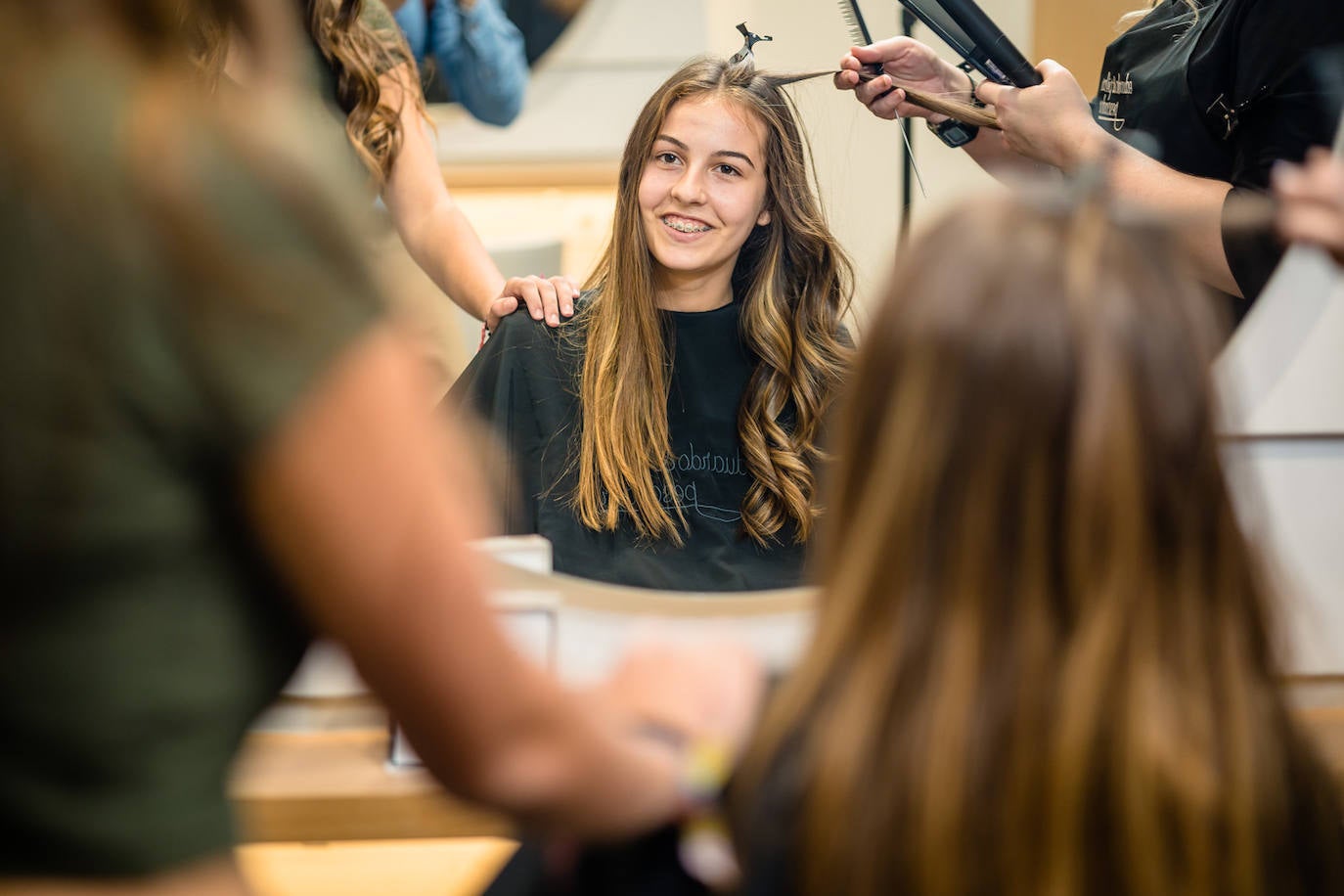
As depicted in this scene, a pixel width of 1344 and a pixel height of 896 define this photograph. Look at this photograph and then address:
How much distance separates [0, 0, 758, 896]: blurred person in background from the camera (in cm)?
31

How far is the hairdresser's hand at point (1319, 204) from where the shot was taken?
0.73 metres

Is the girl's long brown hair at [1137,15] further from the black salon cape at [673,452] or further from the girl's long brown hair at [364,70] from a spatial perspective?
the girl's long brown hair at [364,70]

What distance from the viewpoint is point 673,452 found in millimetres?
1382

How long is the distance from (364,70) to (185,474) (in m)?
0.91

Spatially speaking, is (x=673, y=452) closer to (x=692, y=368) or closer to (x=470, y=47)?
(x=692, y=368)

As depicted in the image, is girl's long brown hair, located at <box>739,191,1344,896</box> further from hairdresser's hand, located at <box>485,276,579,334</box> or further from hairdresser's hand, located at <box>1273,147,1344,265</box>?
hairdresser's hand, located at <box>485,276,579,334</box>

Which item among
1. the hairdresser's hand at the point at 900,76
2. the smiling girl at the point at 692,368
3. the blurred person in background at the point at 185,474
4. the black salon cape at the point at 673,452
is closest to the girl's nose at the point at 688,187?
the smiling girl at the point at 692,368

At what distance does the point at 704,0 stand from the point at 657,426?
1.56 feet

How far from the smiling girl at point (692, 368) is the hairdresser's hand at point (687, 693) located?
791mm

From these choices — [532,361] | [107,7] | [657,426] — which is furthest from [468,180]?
[107,7]

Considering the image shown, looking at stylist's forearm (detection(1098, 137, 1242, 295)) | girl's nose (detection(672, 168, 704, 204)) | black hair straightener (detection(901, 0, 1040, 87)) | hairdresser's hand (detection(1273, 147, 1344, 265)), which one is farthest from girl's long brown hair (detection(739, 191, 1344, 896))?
girl's nose (detection(672, 168, 704, 204))

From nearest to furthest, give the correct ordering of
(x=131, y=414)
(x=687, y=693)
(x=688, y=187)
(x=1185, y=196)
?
1. (x=131, y=414)
2. (x=687, y=693)
3. (x=1185, y=196)
4. (x=688, y=187)

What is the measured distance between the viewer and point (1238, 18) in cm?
111

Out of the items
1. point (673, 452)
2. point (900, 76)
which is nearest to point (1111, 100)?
point (900, 76)
